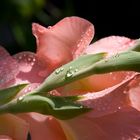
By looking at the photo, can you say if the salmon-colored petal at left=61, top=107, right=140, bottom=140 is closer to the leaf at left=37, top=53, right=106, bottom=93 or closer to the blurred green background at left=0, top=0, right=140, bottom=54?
the leaf at left=37, top=53, right=106, bottom=93

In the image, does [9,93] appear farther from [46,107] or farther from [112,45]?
[112,45]

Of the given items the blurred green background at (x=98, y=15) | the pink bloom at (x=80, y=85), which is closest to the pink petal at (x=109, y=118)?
the pink bloom at (x=80, y=85)

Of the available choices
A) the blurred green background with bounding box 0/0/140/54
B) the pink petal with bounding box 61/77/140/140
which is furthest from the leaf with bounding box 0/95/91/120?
the blurred green background with bounding box 0/0/140/54

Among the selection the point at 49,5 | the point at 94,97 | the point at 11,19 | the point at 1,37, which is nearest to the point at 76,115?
the point at 94,97

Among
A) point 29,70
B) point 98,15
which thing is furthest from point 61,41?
point 98,15

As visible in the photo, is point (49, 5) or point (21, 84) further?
point (49, 5)

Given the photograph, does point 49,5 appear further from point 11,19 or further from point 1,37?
point 11,19

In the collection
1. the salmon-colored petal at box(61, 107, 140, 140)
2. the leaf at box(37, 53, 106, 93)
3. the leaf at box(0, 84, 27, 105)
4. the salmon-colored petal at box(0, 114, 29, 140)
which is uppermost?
the leaf at box(37, 53, 106, 93)

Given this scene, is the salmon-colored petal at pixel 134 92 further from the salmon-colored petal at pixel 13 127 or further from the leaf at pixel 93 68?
the salmon-colored petal at pixel 13 127
